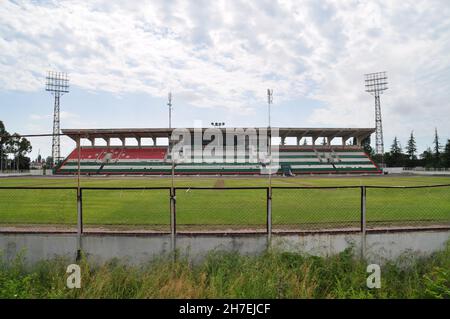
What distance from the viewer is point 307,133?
54656 millimetres

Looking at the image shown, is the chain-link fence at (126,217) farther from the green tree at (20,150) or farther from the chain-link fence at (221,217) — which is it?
the green tree at (20,150)

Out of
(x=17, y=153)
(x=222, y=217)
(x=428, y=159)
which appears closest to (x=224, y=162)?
(x=222, y=217)

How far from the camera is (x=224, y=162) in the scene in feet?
178

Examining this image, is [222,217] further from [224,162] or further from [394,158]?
[394,158]

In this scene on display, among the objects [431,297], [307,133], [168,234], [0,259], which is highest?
[307,133]

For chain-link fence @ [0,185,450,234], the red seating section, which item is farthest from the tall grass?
the red seating section

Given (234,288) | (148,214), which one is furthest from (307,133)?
(234,288)

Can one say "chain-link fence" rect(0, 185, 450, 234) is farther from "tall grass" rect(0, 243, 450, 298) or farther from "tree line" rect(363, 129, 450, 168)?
"tree line" rect(363, 129, 450, 168)

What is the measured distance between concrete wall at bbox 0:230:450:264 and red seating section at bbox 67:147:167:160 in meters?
50.1

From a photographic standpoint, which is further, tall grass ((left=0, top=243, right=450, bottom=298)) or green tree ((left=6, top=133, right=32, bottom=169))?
green tree ((left=6, top=133, right=32, bottom=169))

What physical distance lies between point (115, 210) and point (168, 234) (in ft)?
18.1

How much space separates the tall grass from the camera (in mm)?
4469

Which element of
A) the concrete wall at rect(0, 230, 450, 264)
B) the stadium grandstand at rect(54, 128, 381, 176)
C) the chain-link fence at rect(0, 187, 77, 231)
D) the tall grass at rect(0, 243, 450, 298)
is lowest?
the tall grass at rect(0, 243, 450, 298)
